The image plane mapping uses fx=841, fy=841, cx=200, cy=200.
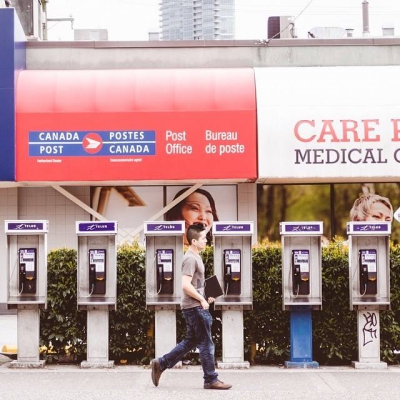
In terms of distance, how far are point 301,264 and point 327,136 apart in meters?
6.92

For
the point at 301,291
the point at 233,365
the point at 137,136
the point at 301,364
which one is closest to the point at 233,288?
the point at 301,291

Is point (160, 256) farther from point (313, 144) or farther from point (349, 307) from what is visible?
point (313, 144)

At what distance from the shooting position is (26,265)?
1057cm

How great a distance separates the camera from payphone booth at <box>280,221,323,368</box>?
1041 cm

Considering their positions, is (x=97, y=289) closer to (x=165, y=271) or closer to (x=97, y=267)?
(x=97, y=267)

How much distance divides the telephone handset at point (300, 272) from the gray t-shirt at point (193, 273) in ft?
6.13

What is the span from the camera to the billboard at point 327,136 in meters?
16.9

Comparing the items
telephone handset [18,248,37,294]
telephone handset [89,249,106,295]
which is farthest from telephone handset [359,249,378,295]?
telephone handset [18,248,37,294]

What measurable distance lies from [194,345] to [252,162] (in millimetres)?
8423

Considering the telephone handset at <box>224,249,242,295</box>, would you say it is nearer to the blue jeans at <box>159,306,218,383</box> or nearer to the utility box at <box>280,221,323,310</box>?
the utility box at <box>280,221,323,310</box>

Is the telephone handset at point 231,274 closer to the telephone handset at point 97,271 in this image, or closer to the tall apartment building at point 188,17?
the telephone handset at point 97,271

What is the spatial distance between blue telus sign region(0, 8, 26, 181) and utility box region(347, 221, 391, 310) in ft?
28.0

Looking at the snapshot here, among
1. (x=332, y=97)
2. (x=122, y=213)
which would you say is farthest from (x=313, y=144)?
(x=122, y=213)

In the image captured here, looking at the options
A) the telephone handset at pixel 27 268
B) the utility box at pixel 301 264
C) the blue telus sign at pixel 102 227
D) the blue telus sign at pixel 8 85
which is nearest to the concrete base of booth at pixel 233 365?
the utility box at pixel 301 264
